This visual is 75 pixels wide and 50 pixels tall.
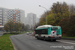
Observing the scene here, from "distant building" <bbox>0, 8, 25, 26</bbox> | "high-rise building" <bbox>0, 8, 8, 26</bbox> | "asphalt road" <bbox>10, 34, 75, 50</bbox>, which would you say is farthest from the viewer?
"distant building" <bbox>0, 8, 25, 26</bbox>

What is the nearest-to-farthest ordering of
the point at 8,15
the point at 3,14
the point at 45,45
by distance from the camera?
the point at 45,45
the point at 3,14
the point at 8,15

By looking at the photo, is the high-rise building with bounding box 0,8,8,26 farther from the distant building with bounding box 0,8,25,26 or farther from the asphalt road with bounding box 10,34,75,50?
the asphalt road with bounding box 10,34,75,50

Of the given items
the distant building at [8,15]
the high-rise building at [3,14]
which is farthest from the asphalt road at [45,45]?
the distant building at [8,15]

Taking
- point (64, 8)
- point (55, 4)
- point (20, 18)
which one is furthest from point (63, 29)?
point (20, 18)

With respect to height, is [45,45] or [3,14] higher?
[3,14]

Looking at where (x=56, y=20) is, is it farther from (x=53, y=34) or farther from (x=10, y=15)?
(x=10, y=15)

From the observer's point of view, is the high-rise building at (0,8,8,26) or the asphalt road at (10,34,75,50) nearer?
the asphalt road at (10,34,75,50)

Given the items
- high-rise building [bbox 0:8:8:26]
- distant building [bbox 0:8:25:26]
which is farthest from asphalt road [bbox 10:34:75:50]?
distant building [bbox 0:8:25:26]

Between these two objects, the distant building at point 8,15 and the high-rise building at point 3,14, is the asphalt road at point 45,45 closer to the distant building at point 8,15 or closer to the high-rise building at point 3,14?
the high-rise building at point 3,14

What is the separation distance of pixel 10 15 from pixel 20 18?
1663cm

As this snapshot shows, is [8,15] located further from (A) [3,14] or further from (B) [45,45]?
(B) [45,45]

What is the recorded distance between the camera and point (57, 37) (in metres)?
19.8

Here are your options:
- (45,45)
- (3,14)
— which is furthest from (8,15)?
(45,45)

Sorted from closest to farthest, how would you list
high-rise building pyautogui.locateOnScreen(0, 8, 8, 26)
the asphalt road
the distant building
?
the asphalt road, high-rise building pyautogui.locateOnScreen(0, 8, 8, 26), the distant building
